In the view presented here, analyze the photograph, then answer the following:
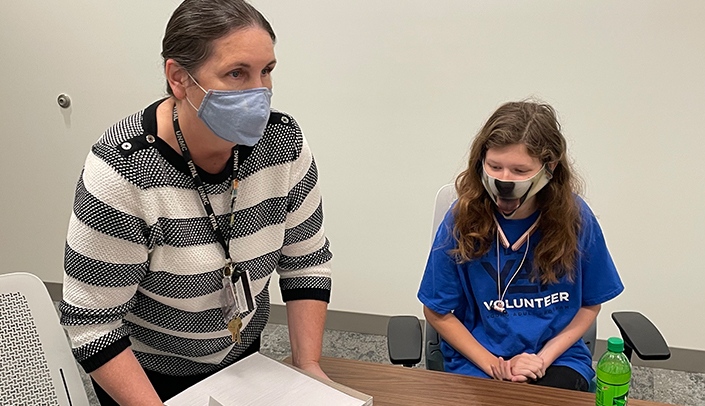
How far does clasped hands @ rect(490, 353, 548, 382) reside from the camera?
5.24 ft

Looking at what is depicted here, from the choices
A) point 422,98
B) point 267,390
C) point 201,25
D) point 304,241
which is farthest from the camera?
point 422,98

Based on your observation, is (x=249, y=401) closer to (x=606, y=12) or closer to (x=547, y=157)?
(x=547, y=157)

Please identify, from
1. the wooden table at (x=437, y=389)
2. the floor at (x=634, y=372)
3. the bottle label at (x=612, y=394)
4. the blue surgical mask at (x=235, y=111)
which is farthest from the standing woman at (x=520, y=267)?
the floor at (x=634, y=372)

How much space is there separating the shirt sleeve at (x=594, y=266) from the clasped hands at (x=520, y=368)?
0.24 m

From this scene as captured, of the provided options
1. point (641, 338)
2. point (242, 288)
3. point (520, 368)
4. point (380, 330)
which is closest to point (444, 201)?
point (520, 368)

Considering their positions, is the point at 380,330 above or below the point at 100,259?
below

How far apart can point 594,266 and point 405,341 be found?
53cm

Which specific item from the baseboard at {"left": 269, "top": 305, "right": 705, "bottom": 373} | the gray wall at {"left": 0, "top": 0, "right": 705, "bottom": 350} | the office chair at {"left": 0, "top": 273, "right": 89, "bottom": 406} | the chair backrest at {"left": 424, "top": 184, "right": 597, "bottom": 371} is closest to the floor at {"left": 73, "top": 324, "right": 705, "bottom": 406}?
the baseboard at {"left": 269, "top": 305, "right": 705, "bottom": 373}

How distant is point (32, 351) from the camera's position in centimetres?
127

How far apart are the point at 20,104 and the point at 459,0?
7.11 ft

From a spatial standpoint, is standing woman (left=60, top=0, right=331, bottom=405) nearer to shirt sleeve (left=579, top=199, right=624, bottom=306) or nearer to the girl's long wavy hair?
the girl's long wavy hair

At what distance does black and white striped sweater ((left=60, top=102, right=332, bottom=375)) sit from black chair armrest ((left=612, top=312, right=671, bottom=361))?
2.57 ft

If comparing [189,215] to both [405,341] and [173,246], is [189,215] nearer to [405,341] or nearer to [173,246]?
[173,246]

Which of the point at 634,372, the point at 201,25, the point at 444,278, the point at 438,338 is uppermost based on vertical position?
the point at 201,25
